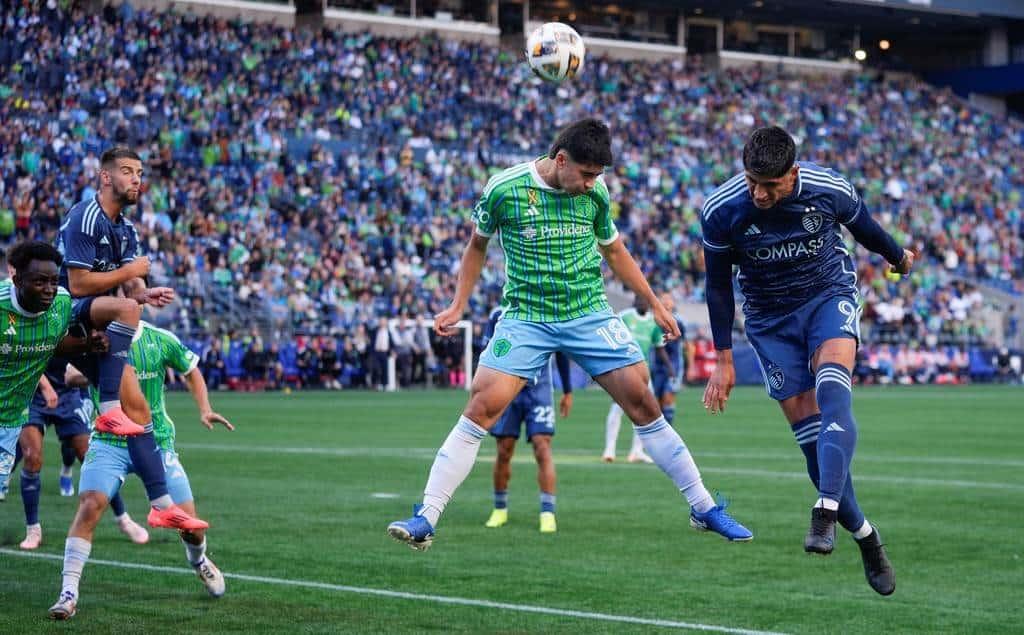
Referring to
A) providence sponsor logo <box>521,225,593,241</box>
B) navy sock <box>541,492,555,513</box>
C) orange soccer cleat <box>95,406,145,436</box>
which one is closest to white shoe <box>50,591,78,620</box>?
orange soccer cleat <box>95,406,145,436</box>

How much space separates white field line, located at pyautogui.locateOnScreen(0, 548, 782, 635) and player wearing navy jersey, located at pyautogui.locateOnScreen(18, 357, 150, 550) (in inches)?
30.1

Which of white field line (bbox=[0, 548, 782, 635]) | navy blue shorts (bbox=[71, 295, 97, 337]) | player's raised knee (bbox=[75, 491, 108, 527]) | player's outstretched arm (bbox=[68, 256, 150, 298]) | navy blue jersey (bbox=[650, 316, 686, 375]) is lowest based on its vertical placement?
white field line (bbox=[0, 548, 782, 635])

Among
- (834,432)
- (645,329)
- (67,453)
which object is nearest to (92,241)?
(834,432)

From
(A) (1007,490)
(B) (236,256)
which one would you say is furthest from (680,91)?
(A) (1007,490)

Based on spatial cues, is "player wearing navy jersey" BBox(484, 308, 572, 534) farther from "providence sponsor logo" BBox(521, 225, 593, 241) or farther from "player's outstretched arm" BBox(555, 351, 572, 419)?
"providence sponsor logo" BBox(521, 225, 593, 241)

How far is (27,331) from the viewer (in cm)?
971

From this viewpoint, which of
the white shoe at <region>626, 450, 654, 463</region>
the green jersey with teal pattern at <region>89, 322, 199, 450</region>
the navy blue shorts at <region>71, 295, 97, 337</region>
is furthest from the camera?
the white shoe at <region>626, 450, 654, 463</region>

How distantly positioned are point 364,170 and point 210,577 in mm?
34969

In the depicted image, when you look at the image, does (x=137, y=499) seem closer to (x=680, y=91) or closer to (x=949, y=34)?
(x=680, y=91)

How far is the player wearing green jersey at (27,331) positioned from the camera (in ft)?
31.1

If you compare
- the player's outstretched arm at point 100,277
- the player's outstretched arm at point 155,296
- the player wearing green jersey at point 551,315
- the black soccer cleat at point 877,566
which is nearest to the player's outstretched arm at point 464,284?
the player wearing green jersey at point 551,315

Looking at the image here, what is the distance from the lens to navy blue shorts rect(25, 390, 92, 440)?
14828 mm

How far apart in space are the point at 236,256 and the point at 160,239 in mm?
2157

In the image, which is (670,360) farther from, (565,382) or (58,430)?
(58,430)
